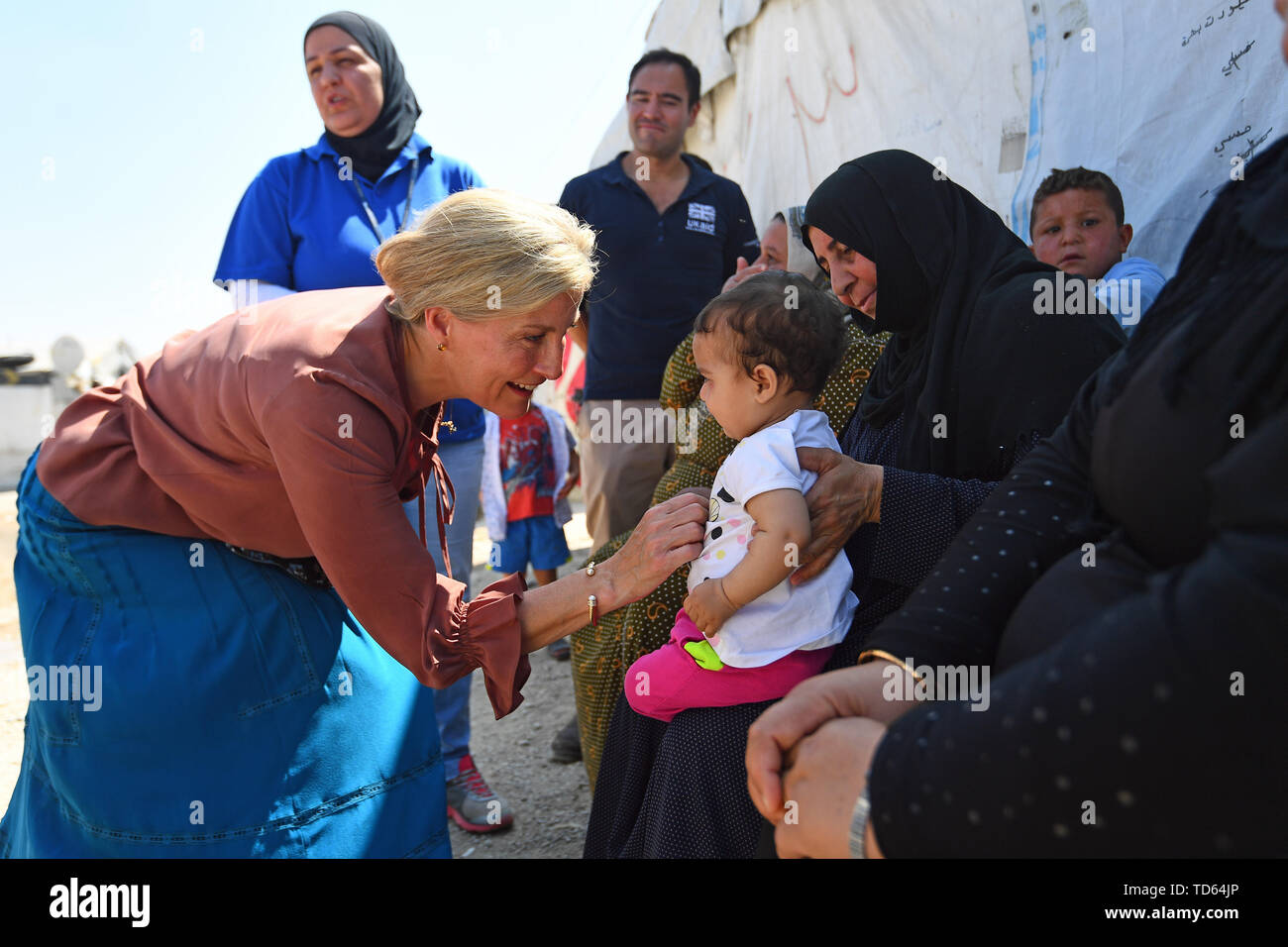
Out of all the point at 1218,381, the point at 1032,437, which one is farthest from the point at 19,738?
the point at 1218,381

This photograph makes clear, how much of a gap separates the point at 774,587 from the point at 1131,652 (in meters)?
1.08

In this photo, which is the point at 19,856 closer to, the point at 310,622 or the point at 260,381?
the point at 310,622

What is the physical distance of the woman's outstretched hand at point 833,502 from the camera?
1955 mm

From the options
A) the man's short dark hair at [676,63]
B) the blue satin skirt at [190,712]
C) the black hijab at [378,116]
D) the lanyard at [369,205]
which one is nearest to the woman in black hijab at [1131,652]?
the blue satin skirt at [190,712]

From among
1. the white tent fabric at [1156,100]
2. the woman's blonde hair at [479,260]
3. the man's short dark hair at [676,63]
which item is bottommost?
the woman's blonde hair at [479,260]

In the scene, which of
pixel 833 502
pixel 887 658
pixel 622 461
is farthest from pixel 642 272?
pixel 887 658

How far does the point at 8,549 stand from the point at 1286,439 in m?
11.4

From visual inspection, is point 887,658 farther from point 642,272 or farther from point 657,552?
point 642,272

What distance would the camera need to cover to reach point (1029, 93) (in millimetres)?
3844

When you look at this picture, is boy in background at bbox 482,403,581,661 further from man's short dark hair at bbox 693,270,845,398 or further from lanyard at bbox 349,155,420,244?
man's short dark hair at bbox 693,270,845,398

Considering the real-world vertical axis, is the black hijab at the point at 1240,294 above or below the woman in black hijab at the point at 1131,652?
above

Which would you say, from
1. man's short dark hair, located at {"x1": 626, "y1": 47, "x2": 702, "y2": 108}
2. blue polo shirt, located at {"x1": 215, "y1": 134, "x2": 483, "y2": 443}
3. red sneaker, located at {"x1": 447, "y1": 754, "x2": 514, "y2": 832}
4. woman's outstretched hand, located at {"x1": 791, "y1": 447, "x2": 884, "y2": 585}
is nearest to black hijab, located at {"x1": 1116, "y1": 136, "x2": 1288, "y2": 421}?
woman's outstretched hand, located at {"x1": 791, "y1": 447, "x2": 884, "y2": 585}

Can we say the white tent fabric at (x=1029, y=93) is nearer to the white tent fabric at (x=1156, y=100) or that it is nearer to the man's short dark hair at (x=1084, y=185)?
the white tent fabric at (x=1156, y=100)

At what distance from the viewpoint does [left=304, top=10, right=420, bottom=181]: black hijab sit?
3.39 meters
